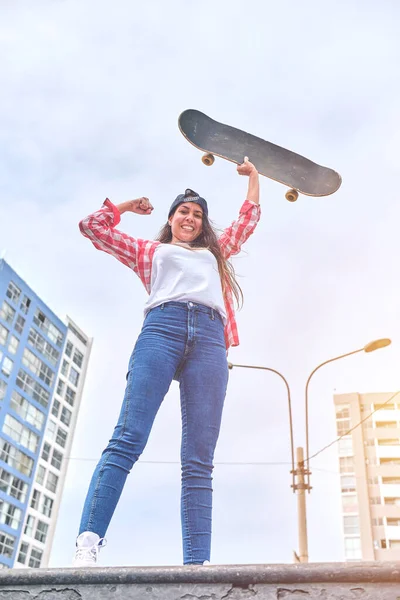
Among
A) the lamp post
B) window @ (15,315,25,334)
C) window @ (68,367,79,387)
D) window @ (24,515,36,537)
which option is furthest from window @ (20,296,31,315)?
the lamp post

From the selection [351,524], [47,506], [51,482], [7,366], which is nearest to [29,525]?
[47,506]

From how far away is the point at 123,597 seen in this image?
77.2 inches

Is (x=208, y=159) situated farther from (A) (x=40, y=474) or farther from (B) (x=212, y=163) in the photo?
(A) (x=40, y=474)

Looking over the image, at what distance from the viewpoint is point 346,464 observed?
231ft

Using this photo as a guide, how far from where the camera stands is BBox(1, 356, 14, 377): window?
53463mm

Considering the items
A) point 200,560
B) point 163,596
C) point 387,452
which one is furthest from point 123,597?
point 387,452

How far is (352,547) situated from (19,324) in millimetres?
41193

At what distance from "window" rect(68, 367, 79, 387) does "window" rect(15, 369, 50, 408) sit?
217 inches

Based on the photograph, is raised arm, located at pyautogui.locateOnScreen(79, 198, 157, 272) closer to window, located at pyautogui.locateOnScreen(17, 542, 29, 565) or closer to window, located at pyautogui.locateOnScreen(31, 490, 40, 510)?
window, located at pyautogui.locateOnScreen(17, 542, 29, 565)

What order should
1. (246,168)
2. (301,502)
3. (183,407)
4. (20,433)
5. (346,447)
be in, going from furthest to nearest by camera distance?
(346,447)
(20,433)
(301,502)
(246,168)
(183,407)

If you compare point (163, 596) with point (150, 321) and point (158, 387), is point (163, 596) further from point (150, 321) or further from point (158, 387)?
point (150, 321)

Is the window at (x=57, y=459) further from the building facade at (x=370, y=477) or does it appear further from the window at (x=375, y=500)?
the window at (x=375, y=500)

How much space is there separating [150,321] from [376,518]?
214ft

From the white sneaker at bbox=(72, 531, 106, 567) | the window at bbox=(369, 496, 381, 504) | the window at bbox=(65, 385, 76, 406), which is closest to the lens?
the white sneaker at bbox=(72, 531, 106, 567)
